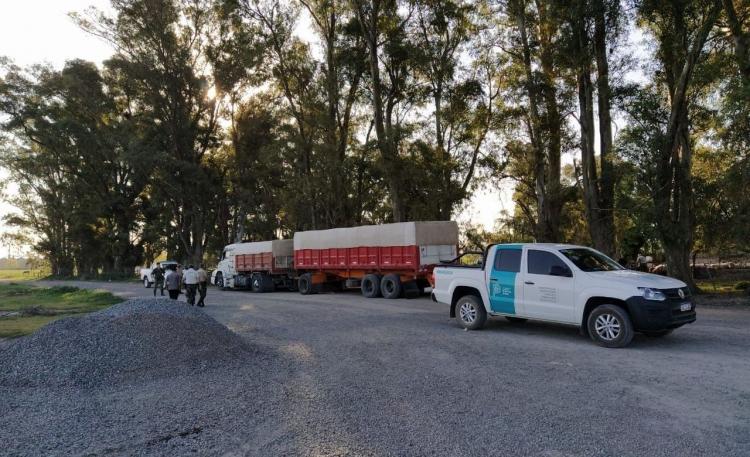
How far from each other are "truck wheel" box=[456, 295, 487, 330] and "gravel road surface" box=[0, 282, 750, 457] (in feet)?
3.76

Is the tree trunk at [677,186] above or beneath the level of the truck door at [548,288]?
above

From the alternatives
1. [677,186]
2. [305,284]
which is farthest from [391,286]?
[677,186]

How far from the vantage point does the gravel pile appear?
773cm

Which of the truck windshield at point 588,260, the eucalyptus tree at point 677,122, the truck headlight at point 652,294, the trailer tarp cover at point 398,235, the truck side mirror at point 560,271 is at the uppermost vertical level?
the eucalyptus tree at point 677,122

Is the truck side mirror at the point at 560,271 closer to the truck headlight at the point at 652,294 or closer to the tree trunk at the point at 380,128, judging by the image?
the truck headlight at the point at 652,294

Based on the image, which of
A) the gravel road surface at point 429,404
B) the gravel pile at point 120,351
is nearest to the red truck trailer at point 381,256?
the gravel road surface at point 429,404

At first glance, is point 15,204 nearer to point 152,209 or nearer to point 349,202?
point 152,209

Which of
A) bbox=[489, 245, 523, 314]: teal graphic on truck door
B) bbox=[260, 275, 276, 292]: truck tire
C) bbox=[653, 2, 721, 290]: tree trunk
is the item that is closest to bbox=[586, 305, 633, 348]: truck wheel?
bbox=[489, 245, 523, 314]: teal graphic on truck door

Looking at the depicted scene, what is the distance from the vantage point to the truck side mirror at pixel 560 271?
9.23 m

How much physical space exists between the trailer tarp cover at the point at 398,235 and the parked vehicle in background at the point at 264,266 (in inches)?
168

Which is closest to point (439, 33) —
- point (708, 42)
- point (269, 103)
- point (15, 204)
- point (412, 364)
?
point (708, 42)

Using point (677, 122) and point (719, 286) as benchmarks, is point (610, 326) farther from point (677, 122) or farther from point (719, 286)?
point (719, 286)

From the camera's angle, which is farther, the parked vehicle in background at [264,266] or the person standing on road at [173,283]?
the parked vehicle in background at [264,266]

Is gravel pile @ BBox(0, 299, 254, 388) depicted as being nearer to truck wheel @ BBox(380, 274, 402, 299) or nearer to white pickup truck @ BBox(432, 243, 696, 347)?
white pickup truck @ BBox(432, 243, 696, 347)
